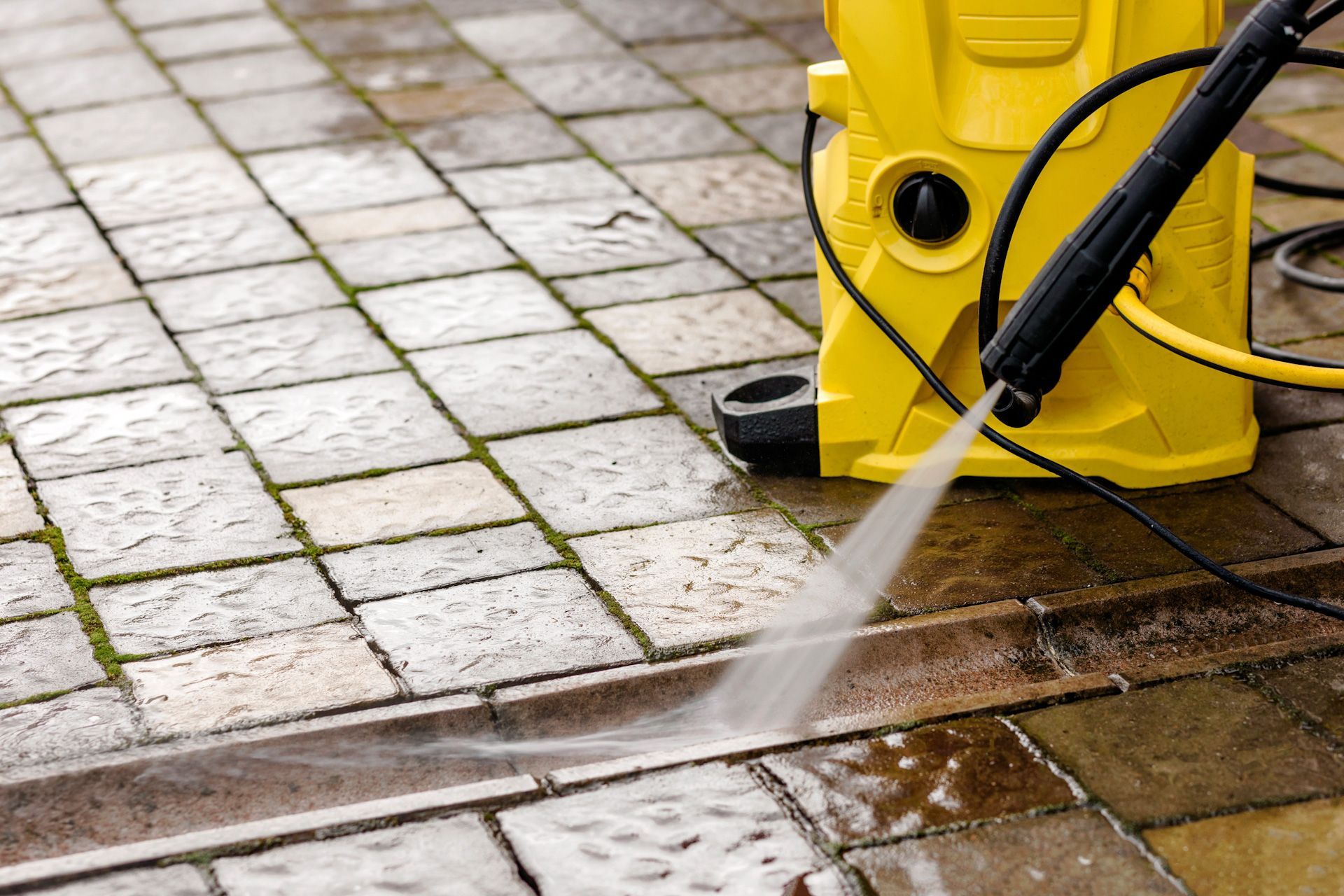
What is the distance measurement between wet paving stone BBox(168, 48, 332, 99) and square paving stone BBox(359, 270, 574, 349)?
191 centimetres

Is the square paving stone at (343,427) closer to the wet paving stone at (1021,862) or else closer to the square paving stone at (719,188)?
the square paving stone at (719,188)

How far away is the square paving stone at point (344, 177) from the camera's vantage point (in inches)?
188

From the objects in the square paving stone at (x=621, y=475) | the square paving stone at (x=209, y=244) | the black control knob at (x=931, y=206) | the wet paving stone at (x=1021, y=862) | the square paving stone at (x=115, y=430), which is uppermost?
the black control knob at (x=931, y=206)

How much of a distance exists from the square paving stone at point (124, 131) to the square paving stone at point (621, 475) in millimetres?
2455

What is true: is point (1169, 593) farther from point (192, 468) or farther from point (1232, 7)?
point (1232, 7)

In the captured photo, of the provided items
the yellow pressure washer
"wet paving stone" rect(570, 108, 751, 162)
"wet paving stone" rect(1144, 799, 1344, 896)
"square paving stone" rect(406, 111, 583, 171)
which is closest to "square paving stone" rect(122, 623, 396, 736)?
the yellow pressure washer

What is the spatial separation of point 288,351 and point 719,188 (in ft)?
5.58

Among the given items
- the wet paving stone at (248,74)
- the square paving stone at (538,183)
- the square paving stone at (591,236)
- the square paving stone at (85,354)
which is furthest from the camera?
the wet paving stone at (248,74)

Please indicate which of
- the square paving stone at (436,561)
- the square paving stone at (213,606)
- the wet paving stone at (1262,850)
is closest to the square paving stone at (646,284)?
the square paving stone at (436,561)

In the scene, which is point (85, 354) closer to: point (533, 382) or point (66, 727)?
point (533, 382)

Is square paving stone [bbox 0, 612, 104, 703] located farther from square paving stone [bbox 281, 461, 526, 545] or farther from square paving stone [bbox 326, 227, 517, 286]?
square paving stone [bbox 326, 227, 517, 286]

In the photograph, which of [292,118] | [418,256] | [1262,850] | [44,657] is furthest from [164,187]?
[1262,850]

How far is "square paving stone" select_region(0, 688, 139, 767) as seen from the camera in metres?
2.47

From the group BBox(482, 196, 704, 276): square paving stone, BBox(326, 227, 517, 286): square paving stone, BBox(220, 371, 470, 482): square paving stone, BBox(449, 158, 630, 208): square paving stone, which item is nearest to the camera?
BBox(220, 371, 470, 482): square paving stone
